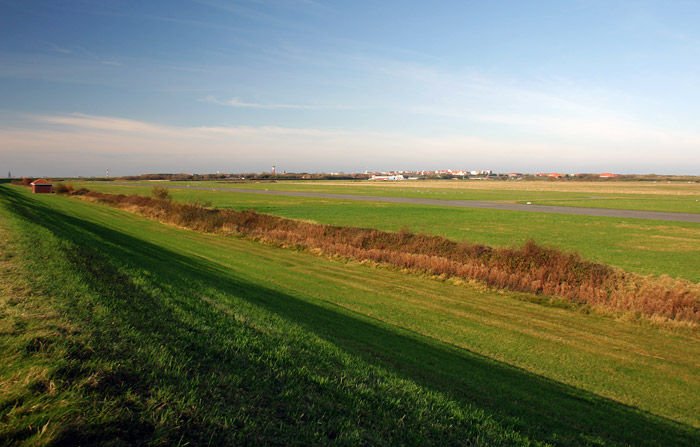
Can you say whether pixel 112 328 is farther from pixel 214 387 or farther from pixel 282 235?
pixel 282 235

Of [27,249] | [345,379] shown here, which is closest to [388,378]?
[345,379]

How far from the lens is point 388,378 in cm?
628

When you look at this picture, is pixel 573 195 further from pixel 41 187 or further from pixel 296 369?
pixel 41 187

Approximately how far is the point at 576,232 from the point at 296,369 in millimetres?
38672

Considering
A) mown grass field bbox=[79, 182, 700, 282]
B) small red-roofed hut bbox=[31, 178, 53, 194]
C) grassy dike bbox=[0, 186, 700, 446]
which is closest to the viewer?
grassy dike bbox=[0, 186, 700, 446]

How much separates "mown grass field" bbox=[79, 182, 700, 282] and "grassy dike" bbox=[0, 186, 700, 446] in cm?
1329

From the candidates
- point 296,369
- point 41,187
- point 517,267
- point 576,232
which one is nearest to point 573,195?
point 576,232

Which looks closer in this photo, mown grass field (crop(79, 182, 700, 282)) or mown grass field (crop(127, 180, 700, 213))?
mown grass field (crop(79, 182, 700, 282))

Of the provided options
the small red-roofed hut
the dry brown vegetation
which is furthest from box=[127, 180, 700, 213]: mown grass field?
the small red-roofed hut

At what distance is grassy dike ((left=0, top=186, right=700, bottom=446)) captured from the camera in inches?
158

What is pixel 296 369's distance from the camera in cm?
579

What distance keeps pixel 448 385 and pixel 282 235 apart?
80.6 feet

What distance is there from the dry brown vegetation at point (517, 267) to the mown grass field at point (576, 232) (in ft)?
12.5

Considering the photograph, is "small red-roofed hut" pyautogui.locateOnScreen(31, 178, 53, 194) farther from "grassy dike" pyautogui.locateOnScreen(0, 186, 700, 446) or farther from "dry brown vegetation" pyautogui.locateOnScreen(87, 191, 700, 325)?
"grassy dike" pyautogui.locateOnScreen(0, 186, 700, 446)
